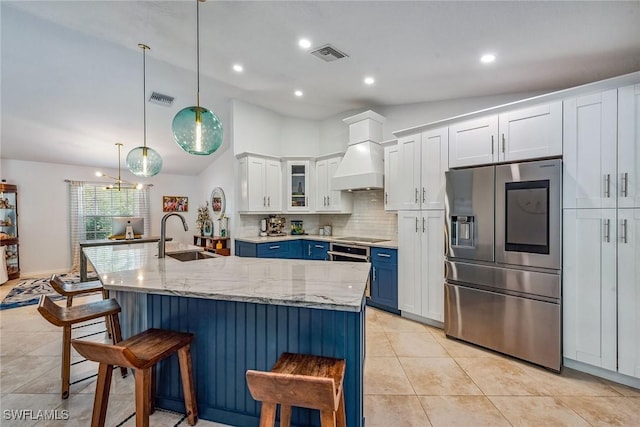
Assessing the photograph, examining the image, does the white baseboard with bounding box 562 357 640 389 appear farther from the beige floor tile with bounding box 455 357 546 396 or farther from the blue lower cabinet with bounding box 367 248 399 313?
the blue lower cabinet with bounding box 367 248 399 313

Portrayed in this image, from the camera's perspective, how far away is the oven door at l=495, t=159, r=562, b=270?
90.9 inches

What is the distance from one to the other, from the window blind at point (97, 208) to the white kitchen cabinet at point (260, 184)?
159 inches

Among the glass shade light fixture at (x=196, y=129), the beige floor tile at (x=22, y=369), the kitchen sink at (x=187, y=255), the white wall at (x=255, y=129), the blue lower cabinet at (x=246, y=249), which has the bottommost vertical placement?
the beige floor tile at (x=22, y=369)

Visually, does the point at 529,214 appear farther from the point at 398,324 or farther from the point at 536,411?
the point at 398,324

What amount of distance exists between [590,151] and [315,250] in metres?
3.34

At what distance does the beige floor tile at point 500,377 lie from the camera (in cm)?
209

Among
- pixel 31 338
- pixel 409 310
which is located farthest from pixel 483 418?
pixel 31 338

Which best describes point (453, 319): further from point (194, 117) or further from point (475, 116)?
point (194, 117)

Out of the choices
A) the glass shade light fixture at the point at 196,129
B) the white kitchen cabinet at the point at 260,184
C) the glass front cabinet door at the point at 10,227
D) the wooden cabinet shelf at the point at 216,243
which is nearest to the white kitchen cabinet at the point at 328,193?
the white kitchen cabinet at the point at 260,184

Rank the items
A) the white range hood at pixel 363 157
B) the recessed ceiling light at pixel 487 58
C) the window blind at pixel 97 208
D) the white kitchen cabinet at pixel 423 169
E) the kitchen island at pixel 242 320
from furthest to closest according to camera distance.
→ the window blind at pixel 97 208, the white range hood at pixel 363 157, the white kitchen cabinet at pixel 423 169, the recessed ceiling light at pixel 487 58, the kitchen island at pixel 242 320

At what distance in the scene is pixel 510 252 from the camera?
251 centimetres

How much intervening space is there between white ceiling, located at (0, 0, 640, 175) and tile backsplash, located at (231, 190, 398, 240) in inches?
59.1

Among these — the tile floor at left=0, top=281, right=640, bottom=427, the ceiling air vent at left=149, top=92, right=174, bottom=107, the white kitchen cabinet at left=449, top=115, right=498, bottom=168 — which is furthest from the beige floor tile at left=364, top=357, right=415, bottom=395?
the ceiling air vent at left=149, top=92, right=174, bottom=107

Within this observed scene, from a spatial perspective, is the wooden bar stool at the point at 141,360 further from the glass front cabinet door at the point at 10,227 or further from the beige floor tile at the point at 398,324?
the glass front cabinet door at the point at 10,227
